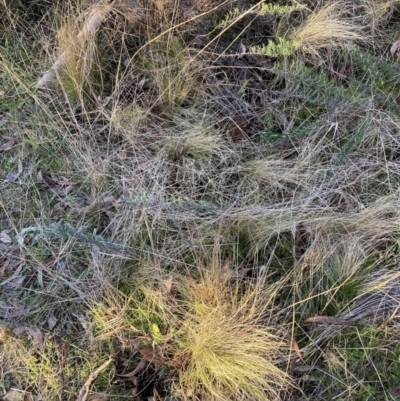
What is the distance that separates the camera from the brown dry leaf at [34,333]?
1850mm

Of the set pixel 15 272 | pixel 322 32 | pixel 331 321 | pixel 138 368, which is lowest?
pixel 331 321

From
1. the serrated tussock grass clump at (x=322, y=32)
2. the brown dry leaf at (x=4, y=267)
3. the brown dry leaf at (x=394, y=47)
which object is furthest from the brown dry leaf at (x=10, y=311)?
the brown dry leaf at (x=394, y=47)

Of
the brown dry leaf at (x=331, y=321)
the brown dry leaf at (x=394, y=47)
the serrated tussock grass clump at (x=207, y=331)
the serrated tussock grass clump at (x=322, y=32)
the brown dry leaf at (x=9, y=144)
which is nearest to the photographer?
the serrated tussock grass clump at (x=207, y=331)

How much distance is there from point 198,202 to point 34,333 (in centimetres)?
83

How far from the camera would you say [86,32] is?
2.38 m

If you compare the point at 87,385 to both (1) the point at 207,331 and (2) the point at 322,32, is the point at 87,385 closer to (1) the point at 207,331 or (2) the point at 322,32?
(1) the point at 207,331

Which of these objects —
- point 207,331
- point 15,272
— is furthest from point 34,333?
point 207,331

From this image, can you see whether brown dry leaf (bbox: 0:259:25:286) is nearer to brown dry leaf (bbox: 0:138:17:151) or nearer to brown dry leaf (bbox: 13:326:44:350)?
brown dry leaf (bbox: 13:326:44:350)

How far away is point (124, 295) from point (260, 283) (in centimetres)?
51

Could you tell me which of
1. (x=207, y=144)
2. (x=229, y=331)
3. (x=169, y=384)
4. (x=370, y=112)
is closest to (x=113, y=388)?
(x=169, y=384)

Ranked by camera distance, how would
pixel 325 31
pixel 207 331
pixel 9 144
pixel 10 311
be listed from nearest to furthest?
1. pixel 207 331
2. pixel 10 311
3. pixel 9 144
4. pixel 325 31

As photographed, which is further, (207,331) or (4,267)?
(4,267)

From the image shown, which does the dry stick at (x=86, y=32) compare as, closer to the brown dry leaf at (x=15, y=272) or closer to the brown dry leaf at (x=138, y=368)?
the brown dry leaf at (x=15, y=272)

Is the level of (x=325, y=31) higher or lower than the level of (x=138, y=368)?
higher
